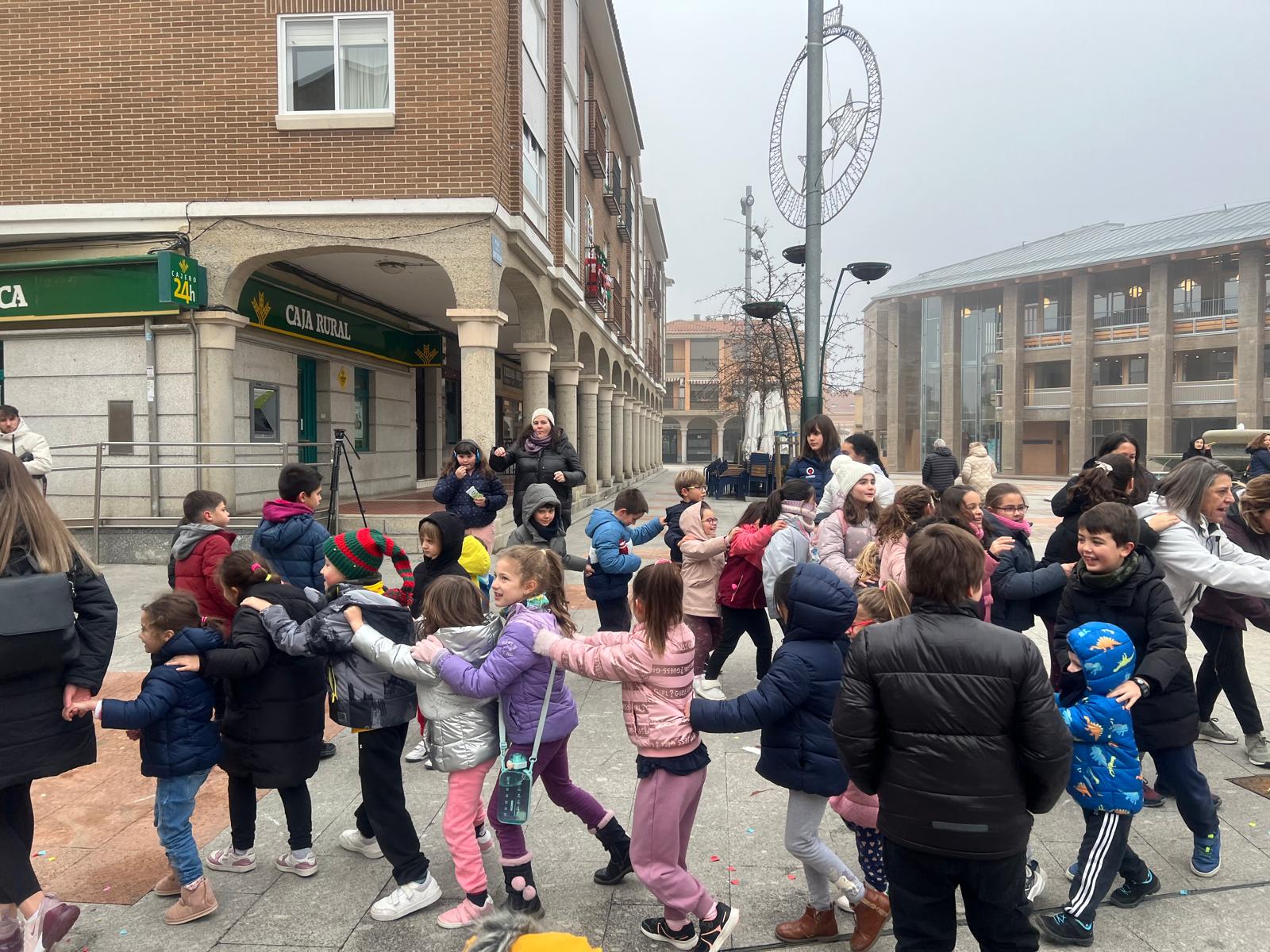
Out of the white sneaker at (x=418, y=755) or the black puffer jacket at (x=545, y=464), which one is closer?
the white sneaker at (x=418, y=755)

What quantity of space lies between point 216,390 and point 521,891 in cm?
969

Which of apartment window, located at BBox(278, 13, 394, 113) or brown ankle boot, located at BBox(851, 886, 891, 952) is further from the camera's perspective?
apartment window, located at BBox(278, 13, 394, 113)

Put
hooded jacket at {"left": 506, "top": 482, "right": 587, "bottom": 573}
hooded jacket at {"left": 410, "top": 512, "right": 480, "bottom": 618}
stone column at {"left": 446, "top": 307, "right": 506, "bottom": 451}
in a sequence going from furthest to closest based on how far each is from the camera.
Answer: stone column at {"left": 446, "top": 307, "right": 506, "bottom": 451}, hooded jacket at {"left": 506, "top": 482, "right": 587, "bottom": 573}, hooded jacket at {"left": 410, "top": 512, "right": 480, "bottom": 618}

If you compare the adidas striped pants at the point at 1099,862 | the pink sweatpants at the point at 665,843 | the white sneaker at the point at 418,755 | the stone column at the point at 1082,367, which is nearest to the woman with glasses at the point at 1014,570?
the adidas striped pants at the point at 1099,862

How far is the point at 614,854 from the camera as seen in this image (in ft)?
11.0

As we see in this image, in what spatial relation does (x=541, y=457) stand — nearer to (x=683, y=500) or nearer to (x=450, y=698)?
(x=683, y=500)

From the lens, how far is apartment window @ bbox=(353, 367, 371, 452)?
619 inches

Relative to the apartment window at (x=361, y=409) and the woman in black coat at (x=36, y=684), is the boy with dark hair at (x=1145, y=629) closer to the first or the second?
the woman in black coat at (x=36, y=684)

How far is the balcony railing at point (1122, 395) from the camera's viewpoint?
4588cm

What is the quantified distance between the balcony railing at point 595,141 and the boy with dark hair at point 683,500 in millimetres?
14743

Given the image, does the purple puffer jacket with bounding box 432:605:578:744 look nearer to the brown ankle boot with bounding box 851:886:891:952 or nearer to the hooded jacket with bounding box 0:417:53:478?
the brown ankle boot with bounding box 851:886:891:952

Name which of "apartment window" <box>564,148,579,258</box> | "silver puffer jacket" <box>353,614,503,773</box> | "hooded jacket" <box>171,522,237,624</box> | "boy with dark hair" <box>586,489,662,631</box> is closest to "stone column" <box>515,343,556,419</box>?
"apartment window" <box>564,148,579,258</box>

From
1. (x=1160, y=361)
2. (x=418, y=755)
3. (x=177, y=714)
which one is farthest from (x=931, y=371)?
(x=177, y=714)

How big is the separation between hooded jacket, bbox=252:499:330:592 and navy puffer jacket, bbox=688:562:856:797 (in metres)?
3.26
